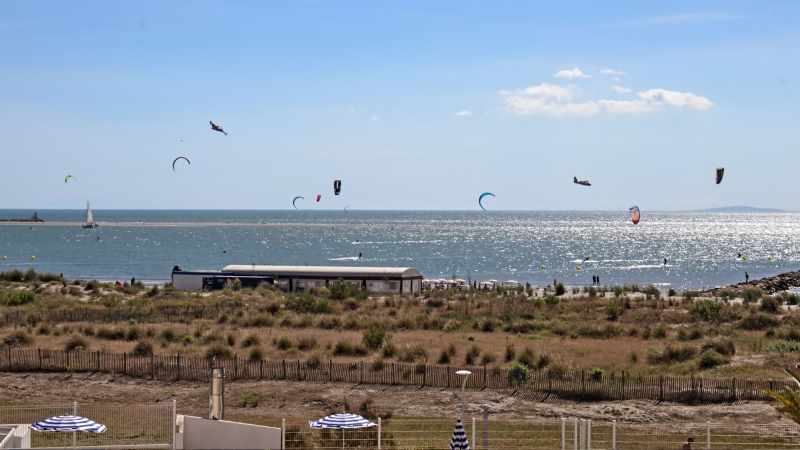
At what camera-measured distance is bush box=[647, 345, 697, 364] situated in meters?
35.8

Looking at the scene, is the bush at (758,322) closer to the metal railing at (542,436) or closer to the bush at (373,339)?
the bush at (373,339)

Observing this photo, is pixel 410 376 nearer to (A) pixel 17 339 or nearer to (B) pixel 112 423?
(B) pixel 112 423

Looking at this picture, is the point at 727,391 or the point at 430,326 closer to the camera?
the point at 727,391

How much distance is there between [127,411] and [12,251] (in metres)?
144

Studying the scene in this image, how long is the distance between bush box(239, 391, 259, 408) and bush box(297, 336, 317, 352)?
26.7ft

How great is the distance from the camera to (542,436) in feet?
82.4

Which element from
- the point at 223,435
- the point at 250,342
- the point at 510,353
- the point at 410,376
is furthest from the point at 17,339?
the point at 223,435

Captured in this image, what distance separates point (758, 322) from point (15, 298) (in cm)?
3740

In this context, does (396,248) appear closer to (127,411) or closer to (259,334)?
(259,334)

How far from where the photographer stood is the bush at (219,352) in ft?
115

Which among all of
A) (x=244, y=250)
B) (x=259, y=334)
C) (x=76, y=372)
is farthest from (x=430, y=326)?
(x=244, y=250)

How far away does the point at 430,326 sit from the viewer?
45.3m

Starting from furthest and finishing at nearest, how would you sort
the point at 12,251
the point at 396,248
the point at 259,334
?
the point at 396,248, the point at 12,251, the point at 259,334

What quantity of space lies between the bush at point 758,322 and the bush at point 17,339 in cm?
3028
